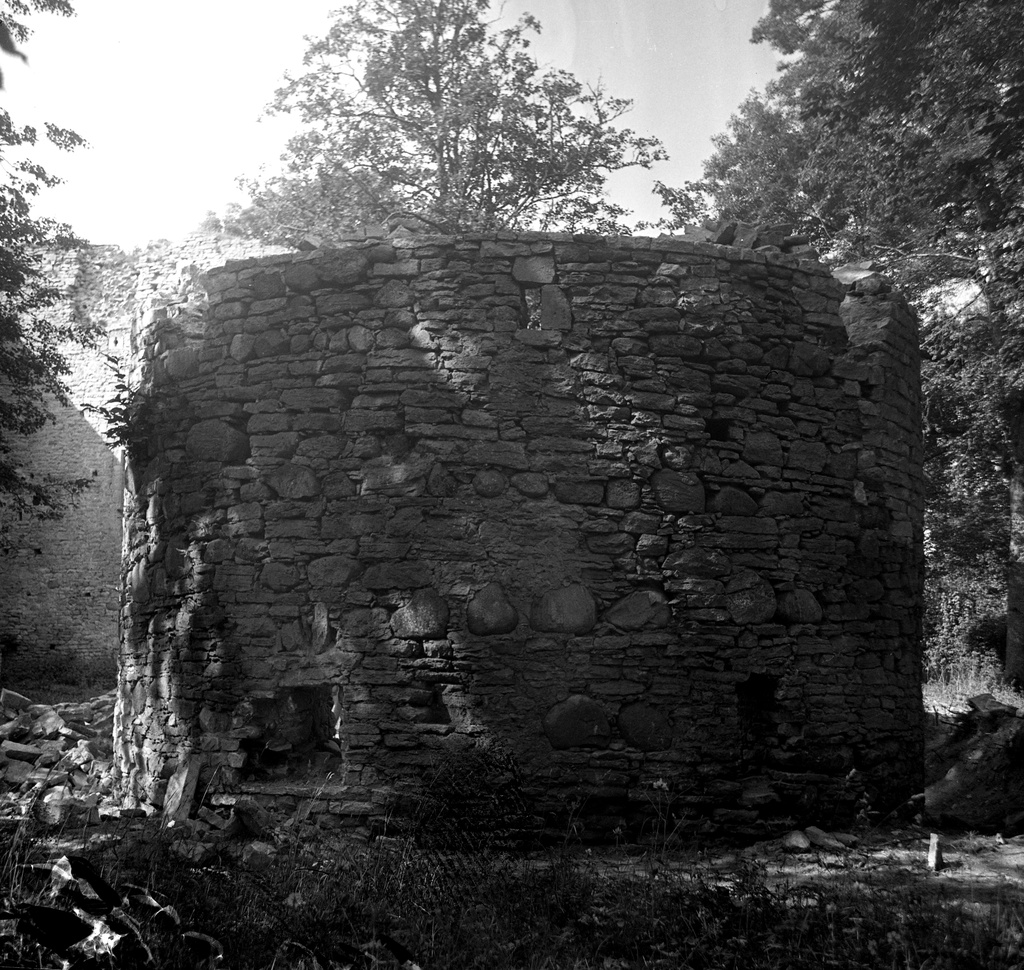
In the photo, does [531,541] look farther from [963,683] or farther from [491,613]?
[963,683]

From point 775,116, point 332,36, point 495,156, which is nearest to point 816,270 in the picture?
point 495,156

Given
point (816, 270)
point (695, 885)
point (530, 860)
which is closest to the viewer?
point (695, 885)

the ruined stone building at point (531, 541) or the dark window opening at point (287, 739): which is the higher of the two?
the ruined stone building at point (531, 541)

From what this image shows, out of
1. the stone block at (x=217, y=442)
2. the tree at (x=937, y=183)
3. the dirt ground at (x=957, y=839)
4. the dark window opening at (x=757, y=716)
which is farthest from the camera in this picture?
the tree at (x=937, y=183)

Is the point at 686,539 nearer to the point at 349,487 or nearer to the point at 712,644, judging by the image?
the point at 712,644

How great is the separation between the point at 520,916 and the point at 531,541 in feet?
7.28

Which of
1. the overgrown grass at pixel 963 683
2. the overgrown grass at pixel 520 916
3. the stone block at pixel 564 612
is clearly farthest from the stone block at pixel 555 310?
the overgrown grass at pixel 963 683

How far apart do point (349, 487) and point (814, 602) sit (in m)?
2.96

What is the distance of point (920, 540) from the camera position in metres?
7.09

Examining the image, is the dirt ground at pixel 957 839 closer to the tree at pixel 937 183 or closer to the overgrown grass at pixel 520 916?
the overgrown grass at pixel 520 916

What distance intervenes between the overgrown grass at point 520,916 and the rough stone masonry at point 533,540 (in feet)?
3.14

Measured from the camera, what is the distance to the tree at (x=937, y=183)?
10820mm

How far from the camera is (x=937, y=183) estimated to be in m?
12.3

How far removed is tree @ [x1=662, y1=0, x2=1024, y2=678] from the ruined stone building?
19.5 feet
